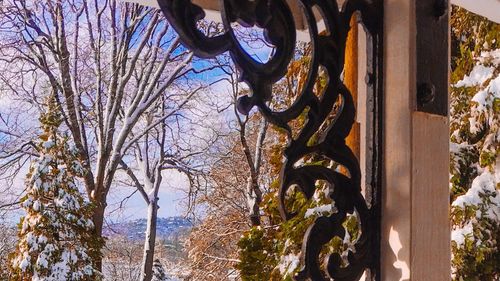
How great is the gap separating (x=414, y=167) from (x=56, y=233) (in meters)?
3.40

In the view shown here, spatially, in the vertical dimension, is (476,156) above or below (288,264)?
above

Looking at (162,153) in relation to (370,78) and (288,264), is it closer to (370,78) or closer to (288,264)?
(288,264)

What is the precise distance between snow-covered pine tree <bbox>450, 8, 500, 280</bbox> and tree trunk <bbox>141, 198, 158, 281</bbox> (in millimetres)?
3652

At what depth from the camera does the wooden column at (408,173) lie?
1.80 ft

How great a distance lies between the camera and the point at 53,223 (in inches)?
143

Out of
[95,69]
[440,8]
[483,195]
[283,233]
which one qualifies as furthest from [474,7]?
[95,69]

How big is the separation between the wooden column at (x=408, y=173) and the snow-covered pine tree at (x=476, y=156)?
1309 mm

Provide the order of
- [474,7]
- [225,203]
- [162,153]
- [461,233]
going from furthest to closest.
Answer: [225,203]
[162,153]
[461,233]
[474,7]

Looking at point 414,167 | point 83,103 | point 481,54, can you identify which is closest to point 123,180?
point 83,103

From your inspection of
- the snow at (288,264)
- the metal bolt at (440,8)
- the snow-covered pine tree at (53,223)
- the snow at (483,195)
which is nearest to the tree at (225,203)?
the snow-covered pine tree at (53,223)

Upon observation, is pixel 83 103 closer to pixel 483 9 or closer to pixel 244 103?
pixel 483 9

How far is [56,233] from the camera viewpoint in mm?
3639

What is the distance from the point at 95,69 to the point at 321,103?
486cm

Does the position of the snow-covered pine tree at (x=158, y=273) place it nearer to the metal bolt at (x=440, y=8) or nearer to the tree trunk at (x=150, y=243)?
the tree trunk at (x=150, y=243)
